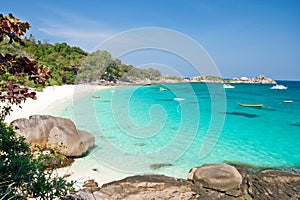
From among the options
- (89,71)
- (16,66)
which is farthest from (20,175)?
(89,71)

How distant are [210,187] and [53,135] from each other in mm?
5049

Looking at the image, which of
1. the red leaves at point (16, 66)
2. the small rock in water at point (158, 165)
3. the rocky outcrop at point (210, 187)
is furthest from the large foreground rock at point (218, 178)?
the red leaves at point (16, 66)

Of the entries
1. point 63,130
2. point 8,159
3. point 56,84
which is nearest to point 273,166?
point 63,130

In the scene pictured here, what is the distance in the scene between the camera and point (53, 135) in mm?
7285

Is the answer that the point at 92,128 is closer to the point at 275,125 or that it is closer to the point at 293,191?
the point at 293,191

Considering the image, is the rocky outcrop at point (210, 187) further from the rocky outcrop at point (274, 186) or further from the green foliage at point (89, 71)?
the green foliage at point (89, 71)

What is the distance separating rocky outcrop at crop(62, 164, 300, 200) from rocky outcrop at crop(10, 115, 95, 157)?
6.61 ft

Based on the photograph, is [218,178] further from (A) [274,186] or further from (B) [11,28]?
(B) [11,28]

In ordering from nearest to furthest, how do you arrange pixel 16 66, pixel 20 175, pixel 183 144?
pixel 16 66
pixel 20 175
pixel 183 144

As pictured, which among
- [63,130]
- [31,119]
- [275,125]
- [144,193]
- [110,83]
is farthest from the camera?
[110,83]

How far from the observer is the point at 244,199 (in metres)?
4.93

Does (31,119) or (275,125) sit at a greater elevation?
(31,119)

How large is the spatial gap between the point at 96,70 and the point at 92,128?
28400mm

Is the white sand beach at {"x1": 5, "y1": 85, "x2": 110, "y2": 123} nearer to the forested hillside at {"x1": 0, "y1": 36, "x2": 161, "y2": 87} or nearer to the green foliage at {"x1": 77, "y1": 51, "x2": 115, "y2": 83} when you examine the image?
the forested hillside at {"x1": 0, "y1": 36, "x2": 161, "y2": 87}
